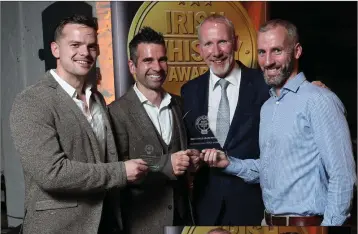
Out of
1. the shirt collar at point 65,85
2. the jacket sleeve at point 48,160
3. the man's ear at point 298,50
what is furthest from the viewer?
the man's ear at point 298,50

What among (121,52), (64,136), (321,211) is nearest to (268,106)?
(321,211)

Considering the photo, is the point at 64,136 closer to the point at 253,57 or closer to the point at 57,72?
the point at 57,72

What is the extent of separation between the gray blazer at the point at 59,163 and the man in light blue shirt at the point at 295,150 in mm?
417

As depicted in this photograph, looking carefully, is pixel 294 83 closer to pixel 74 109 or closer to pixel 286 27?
pixel 286 27

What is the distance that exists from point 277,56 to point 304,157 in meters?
0.39

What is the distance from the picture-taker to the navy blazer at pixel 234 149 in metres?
1.67

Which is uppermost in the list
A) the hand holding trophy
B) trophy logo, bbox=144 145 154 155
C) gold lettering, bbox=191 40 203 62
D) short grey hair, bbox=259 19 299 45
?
short grey hair, bbox=259 19 299 45

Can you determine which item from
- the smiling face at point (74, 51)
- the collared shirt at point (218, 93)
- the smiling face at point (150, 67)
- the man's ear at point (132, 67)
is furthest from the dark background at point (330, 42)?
the smiling face at point (74, 51)

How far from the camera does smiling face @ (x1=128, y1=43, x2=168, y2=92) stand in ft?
5.42

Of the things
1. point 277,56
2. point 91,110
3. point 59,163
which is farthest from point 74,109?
point 277,56

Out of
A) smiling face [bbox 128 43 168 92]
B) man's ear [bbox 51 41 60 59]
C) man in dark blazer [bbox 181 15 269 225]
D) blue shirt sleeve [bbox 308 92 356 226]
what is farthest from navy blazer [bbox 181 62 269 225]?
man's ear [bbox 51 41 60 59]

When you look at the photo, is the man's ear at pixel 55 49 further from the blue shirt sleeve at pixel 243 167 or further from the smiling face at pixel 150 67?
the blue shirt sleeve at pixel 243 167

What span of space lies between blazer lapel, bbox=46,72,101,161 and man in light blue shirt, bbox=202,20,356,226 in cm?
42

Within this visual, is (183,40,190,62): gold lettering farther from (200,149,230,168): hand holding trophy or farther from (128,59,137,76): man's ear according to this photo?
(200,149,230,168): hand holding trophy
